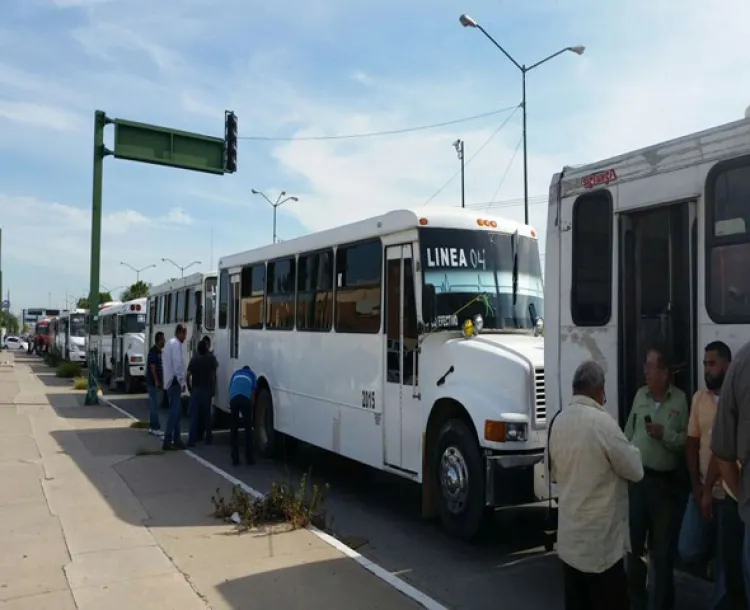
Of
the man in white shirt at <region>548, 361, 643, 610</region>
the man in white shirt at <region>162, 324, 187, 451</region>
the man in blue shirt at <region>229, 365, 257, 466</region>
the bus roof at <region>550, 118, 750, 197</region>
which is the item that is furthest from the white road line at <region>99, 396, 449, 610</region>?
the man in white shirt at <region>162, 324, 187, 451</region>

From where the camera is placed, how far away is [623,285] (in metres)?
5.50

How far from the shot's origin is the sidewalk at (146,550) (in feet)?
18.6

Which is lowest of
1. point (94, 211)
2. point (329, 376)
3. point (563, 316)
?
point (329, 376)

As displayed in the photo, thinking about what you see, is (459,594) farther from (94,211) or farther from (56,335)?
(56,335)

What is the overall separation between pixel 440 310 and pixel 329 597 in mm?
3090

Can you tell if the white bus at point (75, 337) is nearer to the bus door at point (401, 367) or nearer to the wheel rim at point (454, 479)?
the bus door at point (401, 367)

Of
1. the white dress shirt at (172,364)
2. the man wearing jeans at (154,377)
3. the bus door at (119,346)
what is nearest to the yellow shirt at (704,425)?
the white dress shirt at (172,364)

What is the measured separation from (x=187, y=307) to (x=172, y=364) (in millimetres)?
5252

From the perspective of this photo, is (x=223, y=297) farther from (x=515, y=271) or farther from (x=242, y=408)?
(x=515, y=271)

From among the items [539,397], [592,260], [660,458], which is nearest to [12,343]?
[539,397]

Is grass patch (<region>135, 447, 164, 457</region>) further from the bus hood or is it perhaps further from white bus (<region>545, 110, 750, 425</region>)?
white bus (<region>545, 110, 750, 425</region>)

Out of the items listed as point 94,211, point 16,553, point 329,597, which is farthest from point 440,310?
point 94,211

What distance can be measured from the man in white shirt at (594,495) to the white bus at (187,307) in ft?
39.6

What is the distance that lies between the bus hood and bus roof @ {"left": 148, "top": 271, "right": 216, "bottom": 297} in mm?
10230
